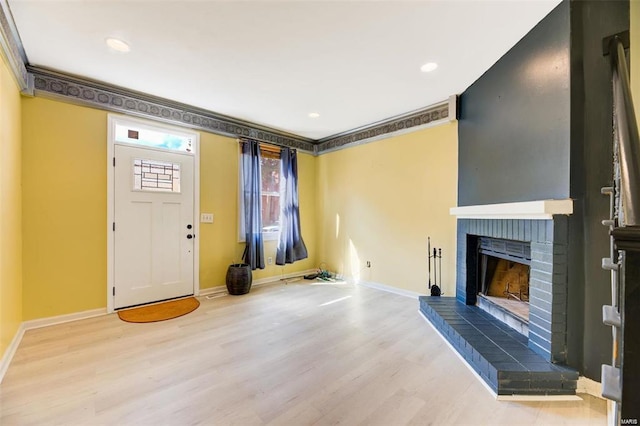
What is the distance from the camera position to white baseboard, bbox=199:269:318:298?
13.1ft

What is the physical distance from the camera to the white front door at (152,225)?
330 centimetres

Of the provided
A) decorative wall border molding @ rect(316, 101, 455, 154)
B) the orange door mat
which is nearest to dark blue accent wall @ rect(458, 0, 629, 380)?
decorative wall border molding @ rect(316, 101, 455, 154)

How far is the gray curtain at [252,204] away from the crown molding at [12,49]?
2389mm

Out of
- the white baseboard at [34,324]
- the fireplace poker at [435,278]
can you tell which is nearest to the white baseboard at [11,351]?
the white baseboard at [34,324]

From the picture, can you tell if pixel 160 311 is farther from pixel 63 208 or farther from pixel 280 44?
pixel 280 44

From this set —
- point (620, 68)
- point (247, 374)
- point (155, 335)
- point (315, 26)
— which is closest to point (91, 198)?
point (155, 335)

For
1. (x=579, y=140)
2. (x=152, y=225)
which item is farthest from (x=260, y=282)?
(x=579, y=140)

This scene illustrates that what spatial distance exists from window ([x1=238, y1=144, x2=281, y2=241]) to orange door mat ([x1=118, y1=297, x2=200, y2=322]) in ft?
5.34

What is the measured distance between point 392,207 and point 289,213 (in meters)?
1.84

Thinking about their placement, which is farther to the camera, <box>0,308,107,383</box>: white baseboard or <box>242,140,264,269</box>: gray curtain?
<box>242,140,264,269</box>: gray curtain

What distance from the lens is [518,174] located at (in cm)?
235

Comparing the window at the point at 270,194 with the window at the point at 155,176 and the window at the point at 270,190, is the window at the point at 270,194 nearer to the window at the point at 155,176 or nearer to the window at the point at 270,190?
the window at the point at 270,190

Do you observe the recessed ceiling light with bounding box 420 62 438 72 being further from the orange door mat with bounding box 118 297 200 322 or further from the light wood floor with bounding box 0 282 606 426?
the orange door mat with bounding box 118 297 200 322

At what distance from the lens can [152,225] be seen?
11.6 ft
